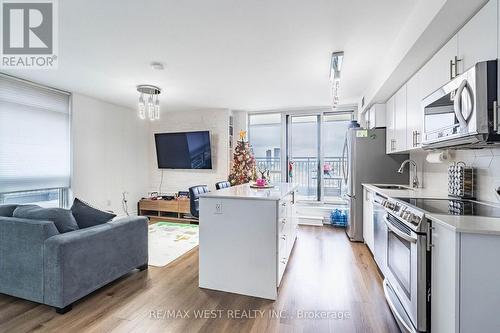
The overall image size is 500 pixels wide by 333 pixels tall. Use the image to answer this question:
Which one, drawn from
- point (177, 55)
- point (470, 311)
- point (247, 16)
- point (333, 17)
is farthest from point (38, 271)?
point (333, 17)

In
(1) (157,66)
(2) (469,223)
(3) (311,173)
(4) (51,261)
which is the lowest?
(4) (51,261)

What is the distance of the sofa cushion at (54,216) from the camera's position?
6.86 feet

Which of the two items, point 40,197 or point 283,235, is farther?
point 40,197

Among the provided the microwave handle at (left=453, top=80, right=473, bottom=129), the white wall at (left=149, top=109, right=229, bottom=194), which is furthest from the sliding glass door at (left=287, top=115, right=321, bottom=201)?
the microwave handle at (left=453, top=80, right=473, bottom=129)

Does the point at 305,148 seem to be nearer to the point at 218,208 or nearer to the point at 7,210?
the point at 218,208

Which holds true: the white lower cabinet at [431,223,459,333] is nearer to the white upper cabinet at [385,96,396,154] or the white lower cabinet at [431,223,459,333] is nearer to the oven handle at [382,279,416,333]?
the oven handle at [382,279,416,333]

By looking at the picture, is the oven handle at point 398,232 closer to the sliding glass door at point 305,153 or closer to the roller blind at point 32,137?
the sliding glass door at point 305,153

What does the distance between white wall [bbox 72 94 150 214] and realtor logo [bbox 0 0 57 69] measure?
1.32 meters

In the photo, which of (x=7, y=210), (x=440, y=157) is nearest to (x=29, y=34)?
(x=7, y=210)

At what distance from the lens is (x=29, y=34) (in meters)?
2.29

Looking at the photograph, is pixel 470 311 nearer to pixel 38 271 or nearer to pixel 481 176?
pixel 481 176

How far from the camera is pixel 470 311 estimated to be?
46.2 inches

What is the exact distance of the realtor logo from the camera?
1.95 m

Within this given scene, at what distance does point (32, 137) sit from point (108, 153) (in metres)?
1.31
